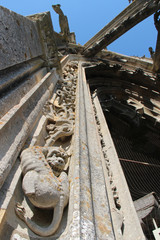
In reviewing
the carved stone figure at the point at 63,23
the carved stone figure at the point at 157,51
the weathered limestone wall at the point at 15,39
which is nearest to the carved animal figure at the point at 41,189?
the weathered limestone wall at the point at 15,39

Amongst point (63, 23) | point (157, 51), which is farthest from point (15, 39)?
point (63, 23)

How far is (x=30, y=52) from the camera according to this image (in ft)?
11.3

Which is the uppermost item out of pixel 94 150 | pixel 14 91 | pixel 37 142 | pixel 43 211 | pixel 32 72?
pixel 32 72

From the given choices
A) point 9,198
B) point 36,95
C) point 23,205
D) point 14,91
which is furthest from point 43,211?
point 36,95

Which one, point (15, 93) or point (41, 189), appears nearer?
point (41, 189)

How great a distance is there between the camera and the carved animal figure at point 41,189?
4.86 ft

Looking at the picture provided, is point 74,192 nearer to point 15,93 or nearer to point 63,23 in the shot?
point 15,93

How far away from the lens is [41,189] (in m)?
1.55

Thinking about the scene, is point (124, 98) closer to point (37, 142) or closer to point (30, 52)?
point (30, 52)

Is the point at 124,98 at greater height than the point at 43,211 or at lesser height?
greater

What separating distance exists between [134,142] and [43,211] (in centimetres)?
562

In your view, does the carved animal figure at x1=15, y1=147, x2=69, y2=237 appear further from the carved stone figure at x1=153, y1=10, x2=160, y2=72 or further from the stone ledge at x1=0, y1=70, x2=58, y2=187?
the carved stone figure at x1=153, y1=10, x2=160, y2=72

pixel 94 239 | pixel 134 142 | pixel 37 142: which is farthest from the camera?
pixel 134 142

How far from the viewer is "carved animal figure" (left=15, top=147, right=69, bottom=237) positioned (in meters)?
1.48
